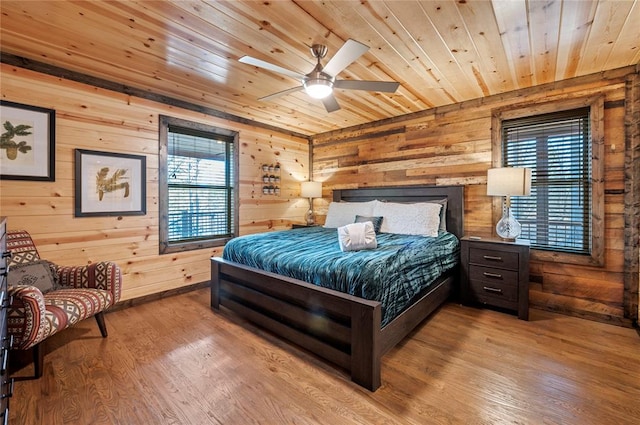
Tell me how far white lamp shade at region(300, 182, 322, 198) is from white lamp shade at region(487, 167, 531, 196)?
2645 mm

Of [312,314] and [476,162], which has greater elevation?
[476,162]

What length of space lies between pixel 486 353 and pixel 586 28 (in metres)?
2.51

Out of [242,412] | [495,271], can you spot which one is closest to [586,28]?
[495,271]

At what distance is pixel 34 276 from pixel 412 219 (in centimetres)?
360

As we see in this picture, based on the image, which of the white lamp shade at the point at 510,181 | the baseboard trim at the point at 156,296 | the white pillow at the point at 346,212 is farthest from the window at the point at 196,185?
the white lamp shade at the point at 510,181

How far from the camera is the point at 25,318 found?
1.77 m

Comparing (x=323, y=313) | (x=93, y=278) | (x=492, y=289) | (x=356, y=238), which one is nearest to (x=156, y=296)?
(x=93, y=278)

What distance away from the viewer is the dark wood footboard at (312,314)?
181 cm

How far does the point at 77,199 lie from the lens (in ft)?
9.37

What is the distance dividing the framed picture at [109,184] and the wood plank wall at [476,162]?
2941 mm

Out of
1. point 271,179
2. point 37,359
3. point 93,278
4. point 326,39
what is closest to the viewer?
point 37,359

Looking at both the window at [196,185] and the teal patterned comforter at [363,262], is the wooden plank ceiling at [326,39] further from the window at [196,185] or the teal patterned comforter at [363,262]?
the teal patterned comforter at [363,262]

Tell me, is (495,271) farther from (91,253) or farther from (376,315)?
(91,253)

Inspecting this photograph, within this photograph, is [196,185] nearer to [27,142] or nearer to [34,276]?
[27,142]
